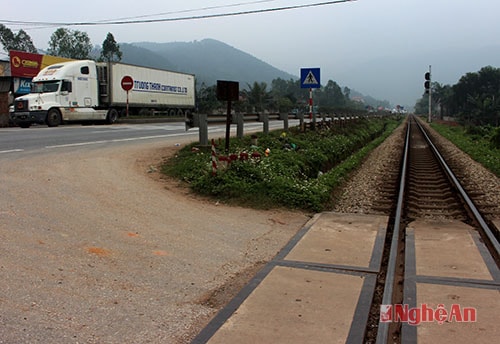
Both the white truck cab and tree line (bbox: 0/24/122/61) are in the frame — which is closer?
the white truck cab

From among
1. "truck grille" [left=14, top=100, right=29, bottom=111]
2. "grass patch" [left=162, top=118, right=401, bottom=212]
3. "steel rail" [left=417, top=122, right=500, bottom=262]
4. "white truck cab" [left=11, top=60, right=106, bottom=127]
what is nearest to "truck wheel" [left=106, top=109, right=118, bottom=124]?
"white truck cab" [left=11, top=60, right=106, bottom=127]

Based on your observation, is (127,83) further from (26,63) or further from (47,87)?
(26,63)

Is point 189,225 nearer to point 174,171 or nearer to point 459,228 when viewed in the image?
point 174,171

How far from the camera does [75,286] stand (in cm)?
398

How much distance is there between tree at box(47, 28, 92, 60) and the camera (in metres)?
79.1

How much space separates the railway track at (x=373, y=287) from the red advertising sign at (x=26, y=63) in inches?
1396

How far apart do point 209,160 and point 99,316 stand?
20.7 ft

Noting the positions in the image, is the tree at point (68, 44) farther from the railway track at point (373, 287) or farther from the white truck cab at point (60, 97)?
the railway track at point (373, 287)

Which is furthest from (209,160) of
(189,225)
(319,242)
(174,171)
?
(319,242)

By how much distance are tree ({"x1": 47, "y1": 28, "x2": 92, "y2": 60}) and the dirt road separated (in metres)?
79.1

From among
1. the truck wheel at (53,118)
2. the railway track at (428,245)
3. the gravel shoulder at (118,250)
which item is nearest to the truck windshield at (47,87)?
the truck wheel at (53,118)

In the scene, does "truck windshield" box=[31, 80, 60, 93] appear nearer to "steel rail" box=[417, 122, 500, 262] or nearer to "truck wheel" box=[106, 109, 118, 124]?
"truck wheel" box=[106, 109, 118, 124]

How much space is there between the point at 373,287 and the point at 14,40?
85644 millimetres

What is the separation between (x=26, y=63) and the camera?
36.2m
